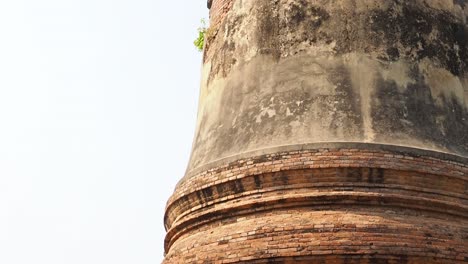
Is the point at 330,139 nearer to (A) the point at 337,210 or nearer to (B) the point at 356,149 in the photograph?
(B) the point at 356,149

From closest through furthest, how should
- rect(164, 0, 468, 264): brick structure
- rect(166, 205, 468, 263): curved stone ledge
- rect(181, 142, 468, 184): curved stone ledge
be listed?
rect(166, 205, 468, 263): curved stone ledge < rect(164, 0, 468, 264): brick structure < rect(181, 142, 468, 184): curved stone ledge

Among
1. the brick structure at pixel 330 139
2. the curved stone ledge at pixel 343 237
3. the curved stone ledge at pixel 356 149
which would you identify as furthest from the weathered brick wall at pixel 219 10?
the curved stone ledge at pixel 343 237

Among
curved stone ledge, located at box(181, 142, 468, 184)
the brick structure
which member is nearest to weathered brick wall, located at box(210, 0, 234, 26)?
the brick structure

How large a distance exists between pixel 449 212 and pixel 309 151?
1.41 m

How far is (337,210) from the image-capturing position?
8820 mm

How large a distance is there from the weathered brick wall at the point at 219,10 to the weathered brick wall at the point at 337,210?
A: 83.7 inches

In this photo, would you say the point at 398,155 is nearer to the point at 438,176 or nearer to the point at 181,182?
the point at 438,176

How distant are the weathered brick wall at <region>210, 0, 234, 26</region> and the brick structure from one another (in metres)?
0.11

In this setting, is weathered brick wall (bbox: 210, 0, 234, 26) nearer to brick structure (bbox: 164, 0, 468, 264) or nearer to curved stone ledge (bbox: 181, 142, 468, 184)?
brick structure (bbox: 164, 0, 468, 264)

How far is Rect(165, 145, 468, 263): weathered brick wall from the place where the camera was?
28.2 feet

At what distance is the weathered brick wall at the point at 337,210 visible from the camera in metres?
8.59

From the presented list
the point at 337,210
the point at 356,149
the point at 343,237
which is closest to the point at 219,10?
the point at 356,149

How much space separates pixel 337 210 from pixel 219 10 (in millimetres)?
3163

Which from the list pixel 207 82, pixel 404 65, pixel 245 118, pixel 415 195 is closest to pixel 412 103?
pixel 404 65
